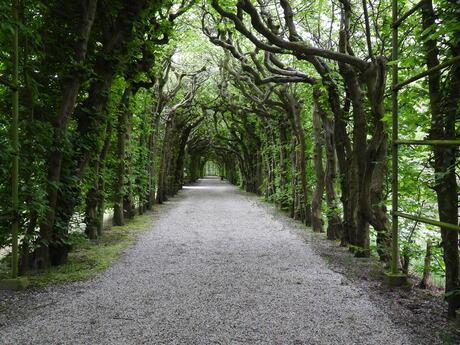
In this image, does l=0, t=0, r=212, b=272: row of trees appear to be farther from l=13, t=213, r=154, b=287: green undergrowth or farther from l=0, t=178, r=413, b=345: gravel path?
l=0, t=178, r=413, b=345: gravel path

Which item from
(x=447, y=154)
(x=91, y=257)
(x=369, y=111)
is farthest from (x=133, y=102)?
(x=447, y=154)

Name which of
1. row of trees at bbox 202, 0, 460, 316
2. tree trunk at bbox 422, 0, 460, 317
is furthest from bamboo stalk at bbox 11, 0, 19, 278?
tree trunk at bbox 422, 0, 460, 317

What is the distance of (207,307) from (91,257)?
10.2 ft

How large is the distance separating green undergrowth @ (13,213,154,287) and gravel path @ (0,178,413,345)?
0.87 ft

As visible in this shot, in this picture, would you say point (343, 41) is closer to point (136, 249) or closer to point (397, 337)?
point (397, 337)

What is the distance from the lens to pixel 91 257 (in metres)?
5.89

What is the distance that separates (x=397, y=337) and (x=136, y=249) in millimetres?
4882

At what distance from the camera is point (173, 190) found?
2261 centimetres

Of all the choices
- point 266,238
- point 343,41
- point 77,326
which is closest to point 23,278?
point 77,326

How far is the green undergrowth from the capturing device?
455cm

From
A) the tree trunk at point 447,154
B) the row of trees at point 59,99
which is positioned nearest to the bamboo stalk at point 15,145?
the row of trees at point 59,99

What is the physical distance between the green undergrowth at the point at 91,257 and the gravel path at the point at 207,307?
0.87 feet

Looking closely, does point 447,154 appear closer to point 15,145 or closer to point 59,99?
point 15,145

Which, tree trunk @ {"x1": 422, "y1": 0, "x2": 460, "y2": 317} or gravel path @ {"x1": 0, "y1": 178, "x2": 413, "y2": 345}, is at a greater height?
tree trunk @ {"x1": 422, "y1": 0, "x2": 460, "y2": 317}
